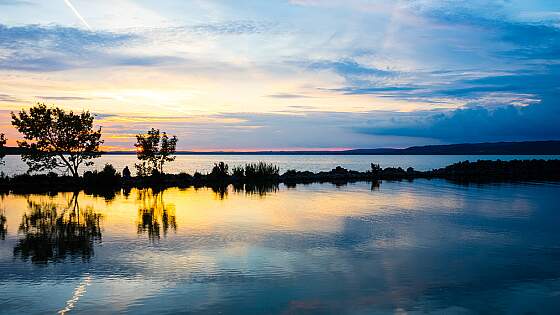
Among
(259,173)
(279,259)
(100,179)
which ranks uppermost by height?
(259,173)

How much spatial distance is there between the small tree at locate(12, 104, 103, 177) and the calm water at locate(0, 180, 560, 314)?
12.4 m

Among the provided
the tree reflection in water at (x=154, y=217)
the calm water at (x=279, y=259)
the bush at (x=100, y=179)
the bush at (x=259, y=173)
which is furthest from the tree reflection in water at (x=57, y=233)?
the bush at (x=259, y=173)

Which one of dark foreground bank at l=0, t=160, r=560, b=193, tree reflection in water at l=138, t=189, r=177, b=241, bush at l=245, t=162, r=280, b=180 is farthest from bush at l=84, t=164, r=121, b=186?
bush at l=245, t=162, r=280, b=180

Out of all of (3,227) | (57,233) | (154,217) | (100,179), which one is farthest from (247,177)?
(57,233)

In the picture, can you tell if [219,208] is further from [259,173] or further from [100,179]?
[259,173]

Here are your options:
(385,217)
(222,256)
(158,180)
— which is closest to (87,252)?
(222,256)

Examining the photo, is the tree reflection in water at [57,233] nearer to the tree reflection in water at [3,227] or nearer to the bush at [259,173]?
the tree reflection in water at [3,227]

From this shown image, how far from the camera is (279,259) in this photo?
12438mm

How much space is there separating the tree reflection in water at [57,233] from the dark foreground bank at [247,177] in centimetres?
1116

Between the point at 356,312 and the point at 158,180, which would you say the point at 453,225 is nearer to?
the point at 356,312

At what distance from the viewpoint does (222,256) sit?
12.7 meters

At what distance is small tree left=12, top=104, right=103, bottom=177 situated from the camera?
34.2 metres

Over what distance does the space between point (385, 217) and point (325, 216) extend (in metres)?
2.44

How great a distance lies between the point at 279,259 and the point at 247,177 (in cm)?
2867
